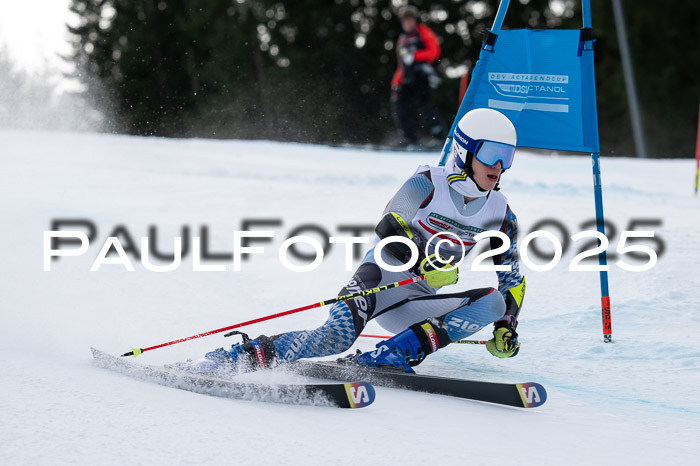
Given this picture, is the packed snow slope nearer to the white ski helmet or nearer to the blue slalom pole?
the blue slalom pole

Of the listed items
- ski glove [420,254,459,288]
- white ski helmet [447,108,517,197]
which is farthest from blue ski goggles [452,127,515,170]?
ski glove [420,254,459,288]

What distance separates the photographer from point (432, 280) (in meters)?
3.72

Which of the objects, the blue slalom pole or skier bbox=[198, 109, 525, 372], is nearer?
skier bbox=[198, 109, 525, 372]

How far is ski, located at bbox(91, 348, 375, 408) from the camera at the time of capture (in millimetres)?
3191

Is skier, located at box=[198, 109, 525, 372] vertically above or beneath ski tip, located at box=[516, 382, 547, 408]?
above

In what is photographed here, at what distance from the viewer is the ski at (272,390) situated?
10.5 ft

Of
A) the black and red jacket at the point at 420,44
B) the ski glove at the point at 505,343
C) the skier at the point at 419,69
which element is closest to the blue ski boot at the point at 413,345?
the ski glove at the point at 505,343

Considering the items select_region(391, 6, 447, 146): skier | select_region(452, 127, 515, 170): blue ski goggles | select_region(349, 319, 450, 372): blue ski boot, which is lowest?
select_region(349, 319, 450, 372): blue ski boot

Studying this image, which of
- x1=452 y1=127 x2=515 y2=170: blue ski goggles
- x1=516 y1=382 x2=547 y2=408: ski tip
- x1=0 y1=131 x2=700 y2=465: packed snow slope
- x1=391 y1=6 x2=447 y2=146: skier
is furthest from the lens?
x1=391 y1=6 x2=447 y2=146: skier

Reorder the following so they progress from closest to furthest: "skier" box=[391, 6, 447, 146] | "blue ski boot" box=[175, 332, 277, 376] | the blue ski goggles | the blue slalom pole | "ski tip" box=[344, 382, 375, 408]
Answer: "ski tip" box=[344, 382, 375, 408] → "blue ski boot" box=[175, 332, 277, 376] → the blue ski goggles → the blue slalom pole → "skier" box=[391, 6, 447, 146]

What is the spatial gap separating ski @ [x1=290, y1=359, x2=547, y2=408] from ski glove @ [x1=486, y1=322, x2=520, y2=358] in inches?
13.1

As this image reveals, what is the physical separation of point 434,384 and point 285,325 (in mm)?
1700

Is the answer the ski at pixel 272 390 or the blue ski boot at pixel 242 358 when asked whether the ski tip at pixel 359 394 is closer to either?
the ski at pixel 272 390

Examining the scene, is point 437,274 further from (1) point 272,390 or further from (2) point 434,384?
(1) point 272,390
